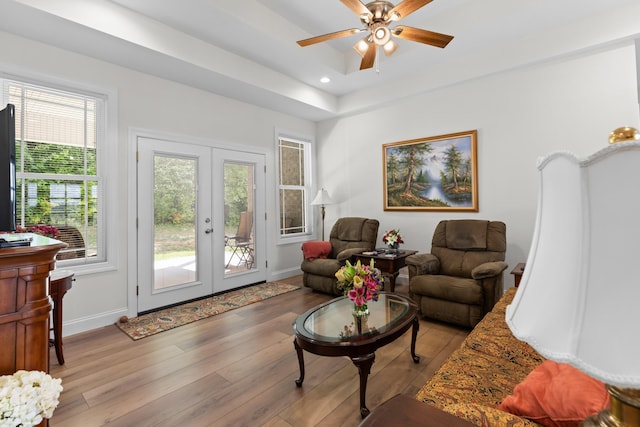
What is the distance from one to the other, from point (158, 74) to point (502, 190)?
175 inches

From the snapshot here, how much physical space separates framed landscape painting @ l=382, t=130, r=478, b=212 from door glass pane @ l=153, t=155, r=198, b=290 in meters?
2.91

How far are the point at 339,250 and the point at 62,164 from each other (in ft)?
11.5

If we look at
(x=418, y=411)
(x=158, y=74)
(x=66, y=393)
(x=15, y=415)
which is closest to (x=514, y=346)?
(x=418, y=411)

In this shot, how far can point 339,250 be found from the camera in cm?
474

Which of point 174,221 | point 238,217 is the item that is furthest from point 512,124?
point 174,221

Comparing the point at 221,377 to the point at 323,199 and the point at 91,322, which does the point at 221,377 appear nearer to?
the point at 91,322

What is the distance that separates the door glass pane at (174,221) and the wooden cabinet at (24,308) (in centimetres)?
264

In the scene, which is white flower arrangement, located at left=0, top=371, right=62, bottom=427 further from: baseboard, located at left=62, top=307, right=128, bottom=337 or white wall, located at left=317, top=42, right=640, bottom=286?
white wall, located at left=317, top=42, right=640, bottom=286

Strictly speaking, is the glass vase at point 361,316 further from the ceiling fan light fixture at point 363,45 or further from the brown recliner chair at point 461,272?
the ceiling fan light fixture at point 363,45

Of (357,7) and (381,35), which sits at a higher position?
(357,7)

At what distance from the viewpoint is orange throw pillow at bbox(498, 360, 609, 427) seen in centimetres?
83

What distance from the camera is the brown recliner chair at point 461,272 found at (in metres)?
2.97

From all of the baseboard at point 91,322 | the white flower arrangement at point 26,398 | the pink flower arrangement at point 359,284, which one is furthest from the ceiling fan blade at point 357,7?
the baseboard at point 91,322

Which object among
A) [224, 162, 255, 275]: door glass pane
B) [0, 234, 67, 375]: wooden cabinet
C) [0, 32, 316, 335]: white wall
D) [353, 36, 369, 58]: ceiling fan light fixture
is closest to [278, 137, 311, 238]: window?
[224, 162, 255, 275]: door glass pane
